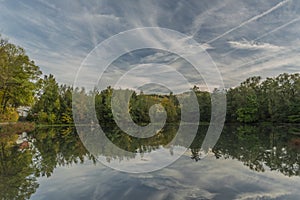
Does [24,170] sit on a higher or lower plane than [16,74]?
lower

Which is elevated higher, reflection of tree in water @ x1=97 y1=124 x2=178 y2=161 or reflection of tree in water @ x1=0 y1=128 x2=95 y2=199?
reflection of tree in water @ x1=97 y1=124 x2=178 y2=161

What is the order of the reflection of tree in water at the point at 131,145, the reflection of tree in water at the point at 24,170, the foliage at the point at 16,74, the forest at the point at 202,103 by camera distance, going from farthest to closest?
the forest at the point at 202,103 < the foliage at the point at 16,74 < the reflection of tree in water at the point at 131,145 < the reflection of tree in water at the point at 24,170

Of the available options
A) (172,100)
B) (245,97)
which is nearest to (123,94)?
(172,100)

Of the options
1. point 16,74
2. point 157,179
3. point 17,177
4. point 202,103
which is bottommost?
point 17,177

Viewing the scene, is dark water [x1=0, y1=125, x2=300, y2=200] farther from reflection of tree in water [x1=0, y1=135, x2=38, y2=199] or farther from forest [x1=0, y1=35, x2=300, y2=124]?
forest [x1=0, y1=35, x2=300, y2=124]

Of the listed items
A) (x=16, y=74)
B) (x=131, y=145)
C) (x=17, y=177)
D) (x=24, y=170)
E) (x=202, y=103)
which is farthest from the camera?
(x=202, y=103)

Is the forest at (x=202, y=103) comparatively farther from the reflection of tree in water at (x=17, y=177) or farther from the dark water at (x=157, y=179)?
the dark water at (x=157, y=179)

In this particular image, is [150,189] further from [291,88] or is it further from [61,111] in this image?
[291,88]

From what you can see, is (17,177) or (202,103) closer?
(17,177)

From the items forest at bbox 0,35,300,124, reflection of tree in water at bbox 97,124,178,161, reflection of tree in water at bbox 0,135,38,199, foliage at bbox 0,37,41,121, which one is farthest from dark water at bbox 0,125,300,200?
forest at bbox 0,35,300,124

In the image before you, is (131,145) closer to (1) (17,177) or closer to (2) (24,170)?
(2) (24,170)

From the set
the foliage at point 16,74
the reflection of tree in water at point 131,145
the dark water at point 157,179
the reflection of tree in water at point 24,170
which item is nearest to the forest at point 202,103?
the foliage at point 16,74

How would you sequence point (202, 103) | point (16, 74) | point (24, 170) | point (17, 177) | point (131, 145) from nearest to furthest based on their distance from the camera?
point (17, 177)
point (24, 170)
point (131, 145)
point (16, 74)
point (202, 103)

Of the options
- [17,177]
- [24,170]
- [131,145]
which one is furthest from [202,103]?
[17,177]
